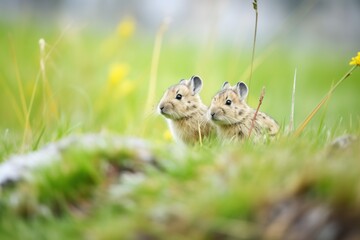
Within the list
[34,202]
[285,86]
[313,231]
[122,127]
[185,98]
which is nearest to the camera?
[313,231]

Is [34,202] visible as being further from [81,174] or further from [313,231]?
[313,231]

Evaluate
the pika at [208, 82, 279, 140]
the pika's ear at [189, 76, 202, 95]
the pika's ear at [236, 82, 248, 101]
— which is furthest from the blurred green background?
the pika's ear at [236, 82, 248, 101]

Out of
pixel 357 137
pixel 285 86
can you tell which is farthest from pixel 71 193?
pixel 285 86

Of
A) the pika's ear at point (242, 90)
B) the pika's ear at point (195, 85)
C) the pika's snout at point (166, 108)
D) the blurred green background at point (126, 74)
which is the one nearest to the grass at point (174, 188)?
the pika's ear at point (242, 90)

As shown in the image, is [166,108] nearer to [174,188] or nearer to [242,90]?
[242,90]

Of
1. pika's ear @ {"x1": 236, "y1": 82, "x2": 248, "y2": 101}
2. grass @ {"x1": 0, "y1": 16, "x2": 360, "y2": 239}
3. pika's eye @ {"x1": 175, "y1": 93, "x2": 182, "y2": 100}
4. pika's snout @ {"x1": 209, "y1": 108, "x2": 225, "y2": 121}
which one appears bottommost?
grass @ {"x1": 0, "y1": 16, "x2": 360, "y2": 239}

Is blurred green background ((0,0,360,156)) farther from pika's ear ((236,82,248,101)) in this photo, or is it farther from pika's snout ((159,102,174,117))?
pika's ear ((236,82,248,101))

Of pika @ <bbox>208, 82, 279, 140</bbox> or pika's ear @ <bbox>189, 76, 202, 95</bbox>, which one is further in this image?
pika's ear @ <bbox>189, 76, 202, 95</bbox>
